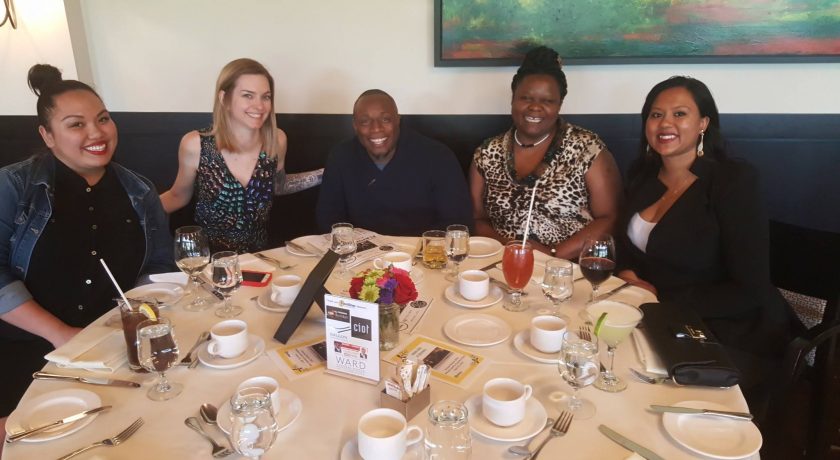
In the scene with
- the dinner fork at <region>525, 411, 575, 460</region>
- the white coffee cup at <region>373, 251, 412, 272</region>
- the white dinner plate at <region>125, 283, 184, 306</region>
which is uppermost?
the white coffee cup at <region>373, 251, 412, 272</region>

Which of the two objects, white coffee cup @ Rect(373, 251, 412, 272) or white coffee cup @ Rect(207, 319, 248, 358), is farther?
white coffee cup @ Rect(373, 251, 412, 272)

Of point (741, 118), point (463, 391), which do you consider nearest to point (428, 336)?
point (463, 391)

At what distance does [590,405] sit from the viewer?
1128mm

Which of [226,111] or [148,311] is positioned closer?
[148,311]

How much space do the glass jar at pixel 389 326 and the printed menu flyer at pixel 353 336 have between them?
0.35 feet

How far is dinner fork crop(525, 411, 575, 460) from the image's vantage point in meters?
1.02

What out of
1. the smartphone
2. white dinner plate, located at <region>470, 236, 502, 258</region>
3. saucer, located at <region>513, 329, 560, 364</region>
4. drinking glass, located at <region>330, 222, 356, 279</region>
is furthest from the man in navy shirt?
saucer, located at <region>513, 329, 560, 364</region>

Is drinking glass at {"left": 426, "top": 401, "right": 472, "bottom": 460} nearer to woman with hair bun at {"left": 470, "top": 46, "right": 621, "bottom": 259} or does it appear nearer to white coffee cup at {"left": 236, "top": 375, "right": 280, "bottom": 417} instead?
white coffee cup at {"left": 236, "top": 375, "right": 280, "bottom": 417}

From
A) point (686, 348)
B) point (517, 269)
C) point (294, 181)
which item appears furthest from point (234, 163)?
point (686, 348)

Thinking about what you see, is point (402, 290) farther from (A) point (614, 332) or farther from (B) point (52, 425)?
(B) point (52, 425)

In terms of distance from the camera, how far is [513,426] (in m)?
1.04

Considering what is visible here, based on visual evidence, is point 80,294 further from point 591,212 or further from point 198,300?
point 591,212

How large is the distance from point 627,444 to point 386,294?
0.59 metres

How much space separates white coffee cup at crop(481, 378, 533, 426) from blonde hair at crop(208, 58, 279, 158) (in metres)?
1.96
